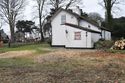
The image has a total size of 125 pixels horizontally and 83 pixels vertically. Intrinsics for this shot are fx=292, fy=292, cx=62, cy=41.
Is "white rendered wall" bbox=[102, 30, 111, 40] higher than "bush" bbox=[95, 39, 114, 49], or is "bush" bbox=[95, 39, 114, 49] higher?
"white rendered wall" bbox=[102, 30, 111, 40]

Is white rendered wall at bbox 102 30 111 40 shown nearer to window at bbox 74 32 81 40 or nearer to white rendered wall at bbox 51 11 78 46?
white rendered wall at bbox 51 11 78 46

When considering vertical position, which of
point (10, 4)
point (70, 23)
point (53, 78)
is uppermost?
point (10, 4)

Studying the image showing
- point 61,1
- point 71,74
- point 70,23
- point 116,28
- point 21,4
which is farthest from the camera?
point 21,4

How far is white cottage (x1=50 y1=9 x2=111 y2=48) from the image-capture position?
37312 millimetres

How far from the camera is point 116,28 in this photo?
54750 millimetres

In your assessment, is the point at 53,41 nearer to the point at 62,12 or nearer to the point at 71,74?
the point at 62,12

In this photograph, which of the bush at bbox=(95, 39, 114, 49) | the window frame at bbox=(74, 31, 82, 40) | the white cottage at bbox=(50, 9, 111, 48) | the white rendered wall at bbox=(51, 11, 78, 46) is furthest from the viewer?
the white rendered wall at bbox=(51, 11, 78, 46)

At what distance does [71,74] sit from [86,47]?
24.7 meters

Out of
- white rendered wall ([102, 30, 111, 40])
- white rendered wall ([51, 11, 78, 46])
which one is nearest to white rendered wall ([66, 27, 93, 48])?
white rendered wall ([51, 11, 78, 46])

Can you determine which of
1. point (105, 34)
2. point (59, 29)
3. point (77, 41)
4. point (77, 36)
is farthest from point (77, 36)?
point (105, 34)

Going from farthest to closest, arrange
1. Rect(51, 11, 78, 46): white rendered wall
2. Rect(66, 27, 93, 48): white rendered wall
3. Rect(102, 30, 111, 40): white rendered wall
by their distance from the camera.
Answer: Rect(102, 30, 111, 40): white rendered wall → Rect(51, 11, 78, 46): white rendered wall → Rect(66, 27, 93, 48): white rendered wall

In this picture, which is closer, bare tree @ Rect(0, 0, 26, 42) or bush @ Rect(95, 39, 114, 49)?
bush @ Rect(95, 39, 114, 49)

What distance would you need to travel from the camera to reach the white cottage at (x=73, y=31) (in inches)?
1469

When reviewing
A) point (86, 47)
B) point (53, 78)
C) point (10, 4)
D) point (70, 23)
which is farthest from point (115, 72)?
point (10, 4)
